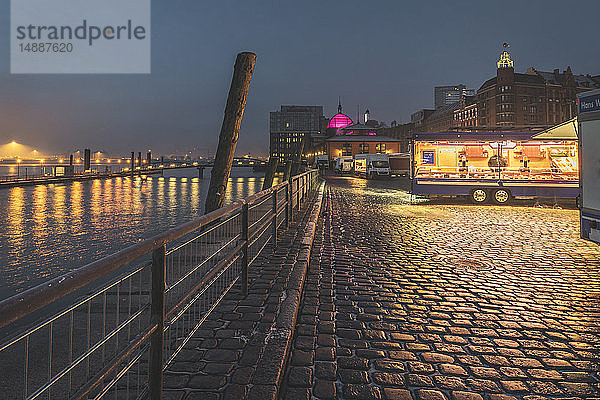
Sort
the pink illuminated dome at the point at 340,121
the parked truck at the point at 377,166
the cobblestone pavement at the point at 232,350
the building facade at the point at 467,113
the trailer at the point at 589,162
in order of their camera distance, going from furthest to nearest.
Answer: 1. the pink illuminated dome at the point at 340,121
2. the building facade at the point at 467,113
3. the parked truck at the point at 377,166
4. the trailer at the point at 589,162
5. the cobblestone pavement at the point at 232,350

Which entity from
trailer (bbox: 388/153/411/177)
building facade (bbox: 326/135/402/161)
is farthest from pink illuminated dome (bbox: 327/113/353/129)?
trailer (bbox: 388/153/411/177)

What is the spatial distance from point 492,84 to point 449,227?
10518 centimetres

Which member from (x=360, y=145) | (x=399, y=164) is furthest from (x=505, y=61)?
(x=399, y=164)

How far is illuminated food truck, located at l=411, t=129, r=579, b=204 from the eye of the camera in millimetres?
16984

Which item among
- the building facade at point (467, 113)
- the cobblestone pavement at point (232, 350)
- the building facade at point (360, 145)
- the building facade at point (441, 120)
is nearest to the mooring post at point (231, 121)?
the cobblestone pavement at point (232, 350)

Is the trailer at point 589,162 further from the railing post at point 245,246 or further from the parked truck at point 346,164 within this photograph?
the parked truck at point 346,164

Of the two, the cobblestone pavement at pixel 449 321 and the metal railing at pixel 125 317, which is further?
the cobblestone pavement at pixel 449 321

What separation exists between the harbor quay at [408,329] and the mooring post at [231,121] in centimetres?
194

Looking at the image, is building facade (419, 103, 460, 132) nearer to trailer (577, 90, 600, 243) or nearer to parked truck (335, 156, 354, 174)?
parked truck (335, 156, 354, 174)

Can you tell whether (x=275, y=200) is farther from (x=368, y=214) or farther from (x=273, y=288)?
(x=368, y=214)

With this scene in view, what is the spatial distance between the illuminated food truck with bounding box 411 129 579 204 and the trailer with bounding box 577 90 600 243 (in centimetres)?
1016

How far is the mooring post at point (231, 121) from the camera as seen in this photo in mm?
8047

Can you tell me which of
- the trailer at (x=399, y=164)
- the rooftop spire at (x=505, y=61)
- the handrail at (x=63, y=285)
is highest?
the rooftop spire at (x=505, y=61)

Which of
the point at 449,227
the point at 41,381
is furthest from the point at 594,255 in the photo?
the point at 41,381
